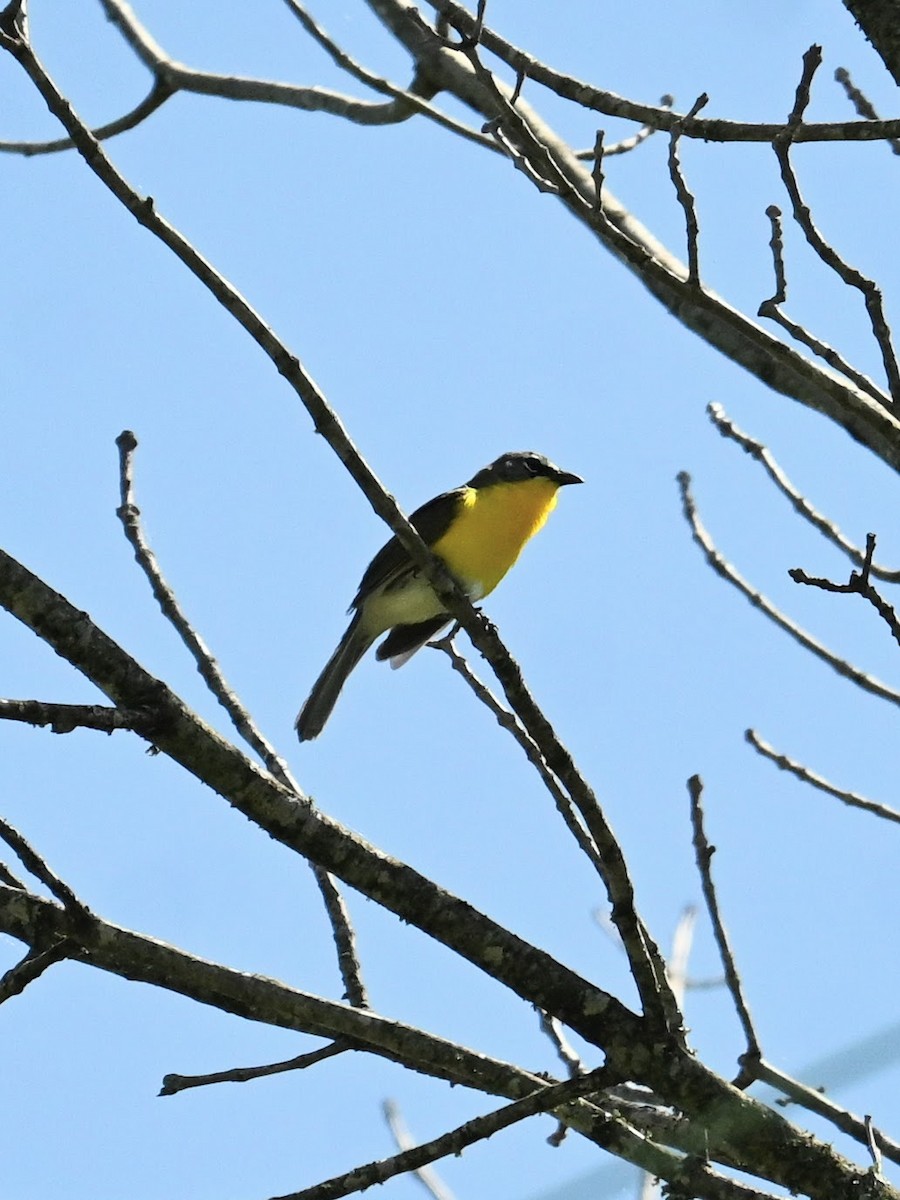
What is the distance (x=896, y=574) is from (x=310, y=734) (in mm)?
3623

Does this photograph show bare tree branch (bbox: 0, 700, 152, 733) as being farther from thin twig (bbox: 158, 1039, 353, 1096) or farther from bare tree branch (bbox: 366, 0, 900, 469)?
bare tree branch (bbox: 366, 0, 900, 469)

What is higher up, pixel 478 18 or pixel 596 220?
pixel 478 18

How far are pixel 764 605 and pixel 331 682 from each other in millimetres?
3283

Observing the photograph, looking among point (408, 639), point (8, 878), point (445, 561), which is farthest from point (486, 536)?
point (8, 878)

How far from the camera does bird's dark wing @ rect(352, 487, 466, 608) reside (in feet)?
24.5

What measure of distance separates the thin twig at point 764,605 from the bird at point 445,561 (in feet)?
8.06

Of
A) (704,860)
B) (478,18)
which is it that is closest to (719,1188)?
(704,860)

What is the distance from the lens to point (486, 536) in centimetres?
745

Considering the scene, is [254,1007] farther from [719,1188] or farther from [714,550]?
[714,550]

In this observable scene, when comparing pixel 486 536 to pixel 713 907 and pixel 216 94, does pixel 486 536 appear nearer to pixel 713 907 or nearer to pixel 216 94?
pixel 216 94

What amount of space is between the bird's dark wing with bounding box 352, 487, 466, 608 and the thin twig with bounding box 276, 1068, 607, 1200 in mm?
4636

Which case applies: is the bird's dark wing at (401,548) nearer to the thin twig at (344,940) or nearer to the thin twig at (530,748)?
the thin twig at (530,748)

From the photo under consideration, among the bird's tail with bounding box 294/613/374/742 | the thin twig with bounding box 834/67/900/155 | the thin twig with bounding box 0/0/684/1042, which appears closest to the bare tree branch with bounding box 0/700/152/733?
the thin twig with bounding box 0/0/684/1042

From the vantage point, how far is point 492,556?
24.5ft
